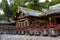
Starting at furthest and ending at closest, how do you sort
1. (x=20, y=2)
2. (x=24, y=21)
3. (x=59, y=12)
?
(x=20, y=2), (x=24, y=21), (x=59, y=12)

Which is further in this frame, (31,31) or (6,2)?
(6,2)

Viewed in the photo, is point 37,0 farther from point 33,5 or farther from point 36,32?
point 36,32

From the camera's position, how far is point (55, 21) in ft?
71.5

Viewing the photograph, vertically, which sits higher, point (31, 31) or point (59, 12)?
point (59, 12)

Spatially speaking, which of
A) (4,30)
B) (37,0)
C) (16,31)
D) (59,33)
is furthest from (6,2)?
(59,33)

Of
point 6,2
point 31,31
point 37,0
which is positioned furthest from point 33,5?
point 31,31

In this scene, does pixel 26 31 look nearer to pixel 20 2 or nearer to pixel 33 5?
pixel 33 5

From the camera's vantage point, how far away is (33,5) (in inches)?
1745

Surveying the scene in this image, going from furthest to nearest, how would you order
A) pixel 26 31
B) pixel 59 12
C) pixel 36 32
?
1. pixel 26 31
2. pixel 36 32
3. pixel 59 12

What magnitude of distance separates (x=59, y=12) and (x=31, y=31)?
19.9 ft

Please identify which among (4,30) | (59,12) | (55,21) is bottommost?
(4,30)

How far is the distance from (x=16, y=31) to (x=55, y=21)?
25.8 ft

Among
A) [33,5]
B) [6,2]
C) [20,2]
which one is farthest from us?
[6,2]

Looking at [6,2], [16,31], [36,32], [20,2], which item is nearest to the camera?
[36,32]
